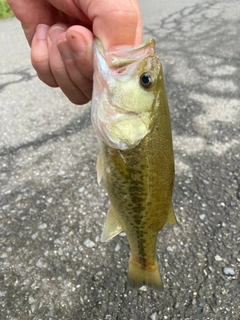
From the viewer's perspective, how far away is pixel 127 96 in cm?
162

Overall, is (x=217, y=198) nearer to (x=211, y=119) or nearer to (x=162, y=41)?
(x=211, y=119)

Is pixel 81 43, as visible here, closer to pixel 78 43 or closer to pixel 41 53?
pixel 78 43

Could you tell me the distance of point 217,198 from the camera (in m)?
2.94

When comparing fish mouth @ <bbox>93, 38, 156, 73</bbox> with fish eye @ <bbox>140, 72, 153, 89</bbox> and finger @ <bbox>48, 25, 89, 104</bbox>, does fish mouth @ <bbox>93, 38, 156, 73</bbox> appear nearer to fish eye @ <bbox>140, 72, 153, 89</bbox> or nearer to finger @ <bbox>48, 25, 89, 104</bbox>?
fish eye @ <bbox>140, 72, 153, 89</bbox>

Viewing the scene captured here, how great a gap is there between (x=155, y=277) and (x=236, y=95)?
2.77 m

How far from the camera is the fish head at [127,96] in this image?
1.55 metres

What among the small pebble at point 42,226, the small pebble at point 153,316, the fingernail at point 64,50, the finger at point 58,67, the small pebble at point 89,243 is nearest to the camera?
the fingernail at point 64,50

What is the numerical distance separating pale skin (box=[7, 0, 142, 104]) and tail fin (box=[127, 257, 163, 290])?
0.76 m

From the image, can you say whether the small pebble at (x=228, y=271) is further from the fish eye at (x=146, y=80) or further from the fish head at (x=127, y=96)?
the fish eye at (x=146, y=80)

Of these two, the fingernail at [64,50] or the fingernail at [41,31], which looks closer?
the fingernail at [64,50]

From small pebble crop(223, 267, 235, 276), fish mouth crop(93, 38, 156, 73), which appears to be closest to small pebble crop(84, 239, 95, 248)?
small pebble crop(223, 267, 235, 276)

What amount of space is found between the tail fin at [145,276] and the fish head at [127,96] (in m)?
0.55

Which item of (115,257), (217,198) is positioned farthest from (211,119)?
(115,257)

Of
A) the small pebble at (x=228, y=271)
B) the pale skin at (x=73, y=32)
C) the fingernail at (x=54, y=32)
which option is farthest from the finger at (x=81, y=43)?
the small pebble at (x=228, y=271)
